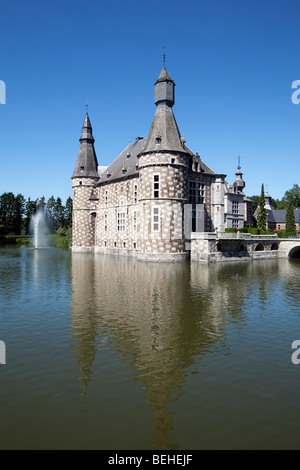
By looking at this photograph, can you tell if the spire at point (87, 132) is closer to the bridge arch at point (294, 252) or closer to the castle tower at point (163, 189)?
the castle tower at point (163, 189)

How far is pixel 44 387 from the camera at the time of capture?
9.57m

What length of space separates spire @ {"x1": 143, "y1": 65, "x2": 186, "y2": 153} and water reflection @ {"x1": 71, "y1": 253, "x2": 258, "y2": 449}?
1978 cm

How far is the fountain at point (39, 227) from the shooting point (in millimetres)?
95938

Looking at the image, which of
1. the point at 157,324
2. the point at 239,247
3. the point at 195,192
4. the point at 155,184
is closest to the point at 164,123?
the point at 155,184

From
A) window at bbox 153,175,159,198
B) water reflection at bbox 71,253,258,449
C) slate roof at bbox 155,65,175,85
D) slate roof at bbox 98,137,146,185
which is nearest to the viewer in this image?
water reflection at bbox 71,253,258,449

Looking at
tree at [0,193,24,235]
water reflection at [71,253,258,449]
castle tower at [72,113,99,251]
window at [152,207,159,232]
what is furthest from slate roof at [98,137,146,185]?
tree at [0,193,24,235]

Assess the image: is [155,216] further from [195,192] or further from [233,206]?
[233,206]

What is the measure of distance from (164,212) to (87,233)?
22.7m

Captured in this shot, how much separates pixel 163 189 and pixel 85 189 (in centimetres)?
2212

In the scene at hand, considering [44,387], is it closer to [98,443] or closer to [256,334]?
[98,443]

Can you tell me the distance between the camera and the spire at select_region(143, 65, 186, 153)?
4218 cm

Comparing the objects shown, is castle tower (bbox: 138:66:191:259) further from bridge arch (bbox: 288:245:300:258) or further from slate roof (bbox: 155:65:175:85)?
bridge arch (bbox: 288:245:300:258)

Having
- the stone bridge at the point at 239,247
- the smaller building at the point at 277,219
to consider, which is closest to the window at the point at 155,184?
the stone bridge at the point at 239,247

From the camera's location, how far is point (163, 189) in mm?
41656
